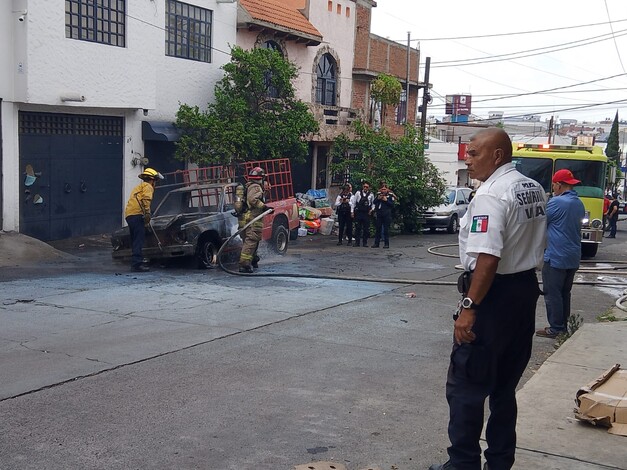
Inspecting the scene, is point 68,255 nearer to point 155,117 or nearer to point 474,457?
point 155,117

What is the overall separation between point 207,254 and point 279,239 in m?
2.86

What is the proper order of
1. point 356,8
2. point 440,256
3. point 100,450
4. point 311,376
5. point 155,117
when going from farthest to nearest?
point 356,8
point 155,117
point 440,256
point 311,376
point 100,450

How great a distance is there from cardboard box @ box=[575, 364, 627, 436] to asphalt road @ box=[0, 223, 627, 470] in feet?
Answer: 3.35

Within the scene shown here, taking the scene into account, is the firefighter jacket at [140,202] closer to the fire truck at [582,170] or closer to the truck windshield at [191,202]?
the truck windshield at [191,202]

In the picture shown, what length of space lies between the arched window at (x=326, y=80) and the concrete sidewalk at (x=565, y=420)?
23.7 m

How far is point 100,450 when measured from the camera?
5.11m

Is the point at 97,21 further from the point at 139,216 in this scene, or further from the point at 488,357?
the point at 488,357

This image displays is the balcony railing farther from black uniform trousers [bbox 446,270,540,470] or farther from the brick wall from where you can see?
black uniform trousers [bbox 446,270,540,470]

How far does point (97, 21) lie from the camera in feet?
61.9

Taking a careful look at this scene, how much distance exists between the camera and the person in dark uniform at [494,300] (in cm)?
427

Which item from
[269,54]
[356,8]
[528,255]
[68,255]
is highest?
[356,8]

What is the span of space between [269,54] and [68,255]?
31.5 feet

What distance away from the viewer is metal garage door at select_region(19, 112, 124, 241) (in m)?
17.9

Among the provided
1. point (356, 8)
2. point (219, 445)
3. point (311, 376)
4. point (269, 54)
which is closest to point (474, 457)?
point (219, 445)
